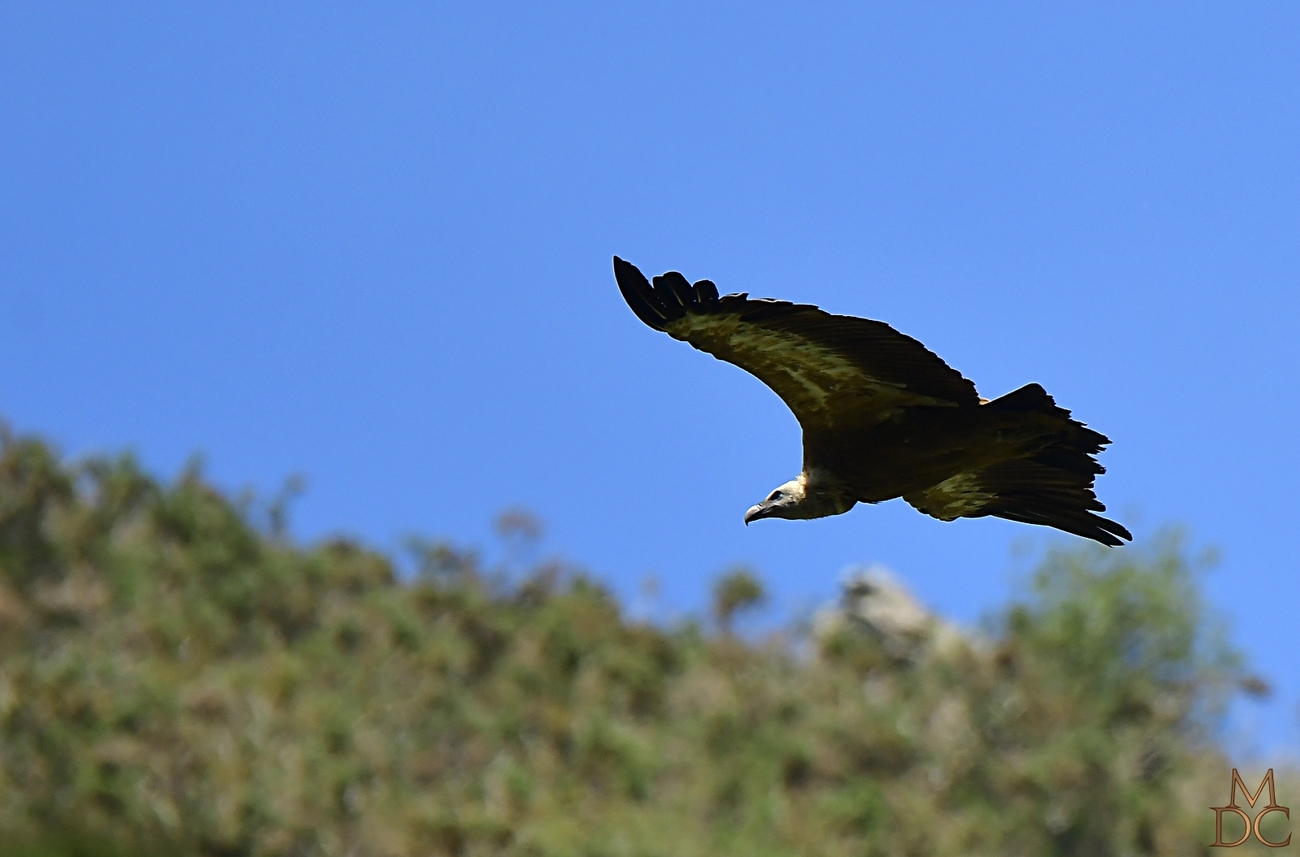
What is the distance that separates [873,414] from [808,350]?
0.63 meters

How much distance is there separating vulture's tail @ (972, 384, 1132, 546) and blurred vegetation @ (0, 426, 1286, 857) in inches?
539

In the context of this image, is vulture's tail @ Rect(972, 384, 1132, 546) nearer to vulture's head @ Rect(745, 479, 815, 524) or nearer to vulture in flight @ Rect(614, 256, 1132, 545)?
vulture in flight @ Rect(614, 256, 1132, 545)

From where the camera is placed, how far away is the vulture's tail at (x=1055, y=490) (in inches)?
350

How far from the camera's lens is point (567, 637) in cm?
3064

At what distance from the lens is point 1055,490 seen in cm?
926

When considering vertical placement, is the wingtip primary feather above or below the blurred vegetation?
below

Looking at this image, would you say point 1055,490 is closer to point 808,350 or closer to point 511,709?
point 808,350

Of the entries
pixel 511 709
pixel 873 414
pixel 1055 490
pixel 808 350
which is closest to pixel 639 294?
pixel 808 350

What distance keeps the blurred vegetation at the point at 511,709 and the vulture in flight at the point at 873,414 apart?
13.9 meters

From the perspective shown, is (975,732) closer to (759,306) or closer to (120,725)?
(120,725)

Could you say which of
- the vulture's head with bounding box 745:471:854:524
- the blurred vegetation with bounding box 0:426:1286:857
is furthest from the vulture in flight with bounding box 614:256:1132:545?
the blurred vegetation with bounding box 0:426:1286:857

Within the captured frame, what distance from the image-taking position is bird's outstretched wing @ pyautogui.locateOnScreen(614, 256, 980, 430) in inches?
293

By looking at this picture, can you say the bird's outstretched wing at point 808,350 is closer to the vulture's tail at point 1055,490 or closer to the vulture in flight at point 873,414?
the vulture in flight at point 873,414

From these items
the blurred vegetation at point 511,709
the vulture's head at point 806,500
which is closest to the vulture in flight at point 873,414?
the vulture's head at point 806,500
